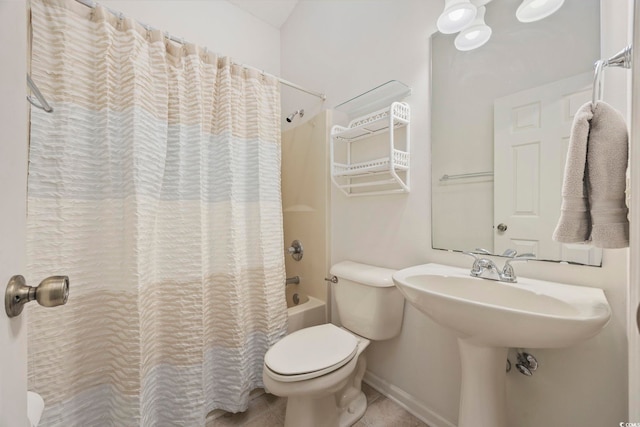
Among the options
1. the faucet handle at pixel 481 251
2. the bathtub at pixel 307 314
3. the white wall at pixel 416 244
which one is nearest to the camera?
the white wall at pixel 416 244

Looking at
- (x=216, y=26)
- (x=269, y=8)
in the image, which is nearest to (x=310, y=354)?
(x=216, y=26)

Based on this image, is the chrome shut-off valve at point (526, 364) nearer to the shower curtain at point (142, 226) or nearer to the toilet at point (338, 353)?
the toilet at point (338, 353)

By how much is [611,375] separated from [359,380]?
1.02 metres

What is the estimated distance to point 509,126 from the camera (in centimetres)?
103

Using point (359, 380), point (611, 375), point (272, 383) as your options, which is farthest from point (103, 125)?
point (611, 375)

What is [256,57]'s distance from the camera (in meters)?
2.17

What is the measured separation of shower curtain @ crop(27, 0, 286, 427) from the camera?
3.19 feet

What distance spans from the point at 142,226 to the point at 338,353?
3.36 feet

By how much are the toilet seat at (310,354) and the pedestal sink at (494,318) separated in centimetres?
44

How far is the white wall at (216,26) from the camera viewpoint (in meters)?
1.67

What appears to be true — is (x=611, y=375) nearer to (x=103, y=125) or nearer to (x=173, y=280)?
(x=173, y=280)

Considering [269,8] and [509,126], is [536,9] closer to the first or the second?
[509,126]

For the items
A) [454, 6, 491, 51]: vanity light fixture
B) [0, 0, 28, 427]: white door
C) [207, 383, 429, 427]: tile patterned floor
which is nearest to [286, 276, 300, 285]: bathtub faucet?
[207, 383, 429, 427]: tile patterned floor

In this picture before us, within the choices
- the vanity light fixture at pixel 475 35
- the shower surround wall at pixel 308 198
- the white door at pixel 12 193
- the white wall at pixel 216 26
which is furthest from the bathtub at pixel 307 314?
the white wall at pixel 216 26
